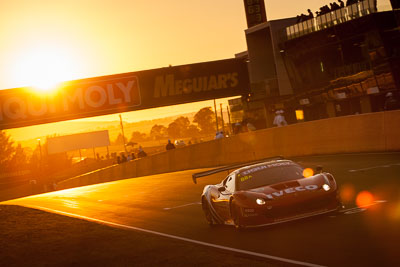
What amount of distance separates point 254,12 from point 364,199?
159ft

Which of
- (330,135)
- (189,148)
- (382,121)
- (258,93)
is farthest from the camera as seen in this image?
(258,93)

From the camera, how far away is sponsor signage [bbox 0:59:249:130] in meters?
28.2

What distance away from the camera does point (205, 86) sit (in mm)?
29312

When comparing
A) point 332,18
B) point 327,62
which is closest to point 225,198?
point 332,18

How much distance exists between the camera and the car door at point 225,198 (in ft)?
41.2

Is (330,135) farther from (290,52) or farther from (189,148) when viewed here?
(290,52)

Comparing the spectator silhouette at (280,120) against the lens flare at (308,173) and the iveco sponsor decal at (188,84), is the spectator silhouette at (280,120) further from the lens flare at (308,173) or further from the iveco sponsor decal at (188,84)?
the lens flare at (308,173)

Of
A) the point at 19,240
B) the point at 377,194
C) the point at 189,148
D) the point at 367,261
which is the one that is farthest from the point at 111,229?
the point at 189,148

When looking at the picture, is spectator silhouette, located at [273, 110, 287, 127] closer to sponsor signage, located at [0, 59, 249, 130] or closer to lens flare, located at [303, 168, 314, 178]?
sponsor signage, located at [0, 59, 249, 130]

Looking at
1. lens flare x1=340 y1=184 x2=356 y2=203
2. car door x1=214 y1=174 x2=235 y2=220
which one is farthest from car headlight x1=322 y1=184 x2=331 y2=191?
lens flare x1=340 y1=184 x2=356 y2=203

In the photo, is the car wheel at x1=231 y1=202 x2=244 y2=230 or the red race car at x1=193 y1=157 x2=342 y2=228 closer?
the red race car at x1=193 y1=157 x2=342 y2=228

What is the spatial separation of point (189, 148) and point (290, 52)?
17.3 meters

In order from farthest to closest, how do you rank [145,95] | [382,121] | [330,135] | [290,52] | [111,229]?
[290,52]
[145,95]
[330,135]
[382,121]
[111,229]

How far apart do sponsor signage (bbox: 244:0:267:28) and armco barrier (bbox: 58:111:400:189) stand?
2179 centimetres
